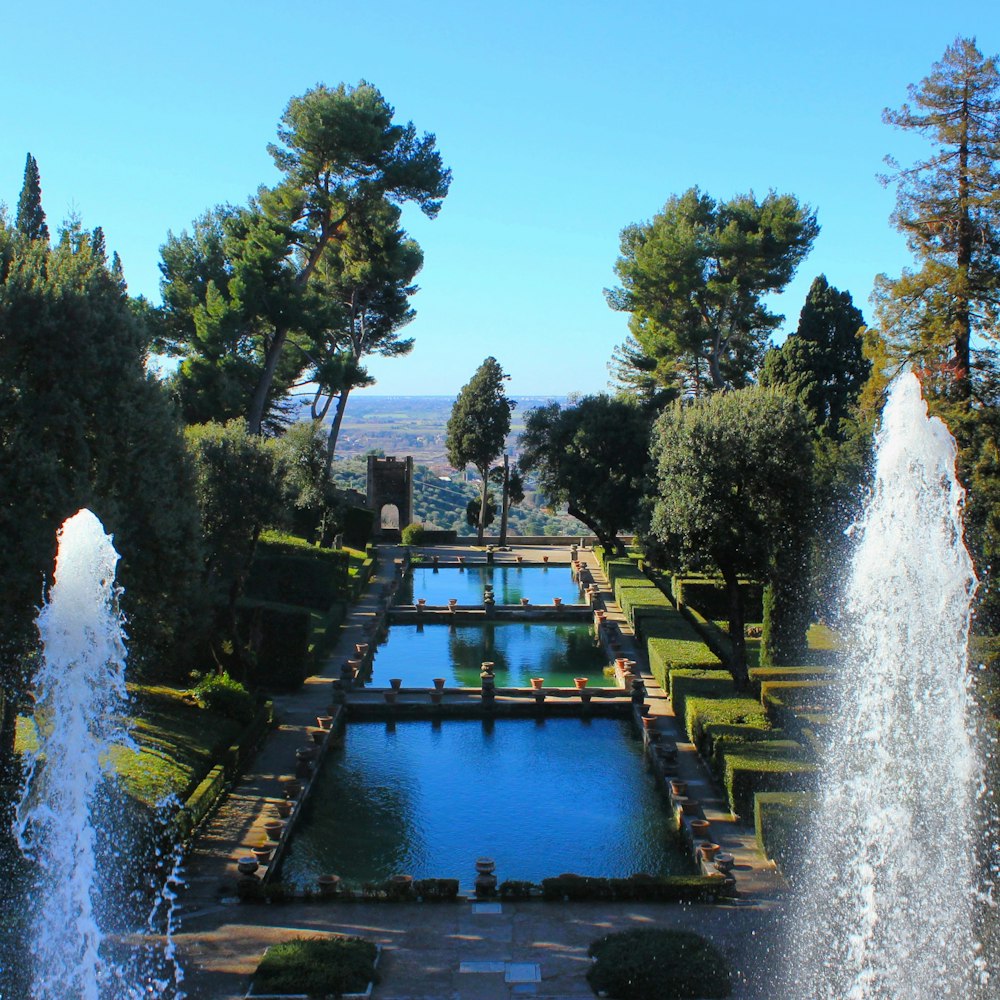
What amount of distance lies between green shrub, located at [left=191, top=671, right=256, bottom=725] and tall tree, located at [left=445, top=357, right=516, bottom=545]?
30.0 meters

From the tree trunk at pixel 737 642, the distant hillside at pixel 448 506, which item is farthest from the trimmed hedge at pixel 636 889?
the distant hillside at pixel 448 506

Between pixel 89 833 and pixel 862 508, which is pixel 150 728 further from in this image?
pixel 862 508

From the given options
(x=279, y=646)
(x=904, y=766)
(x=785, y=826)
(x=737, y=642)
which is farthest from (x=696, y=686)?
(x=904, y=766)

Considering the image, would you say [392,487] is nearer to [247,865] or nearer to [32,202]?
[32,202]

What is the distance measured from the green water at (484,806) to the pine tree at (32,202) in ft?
49.4

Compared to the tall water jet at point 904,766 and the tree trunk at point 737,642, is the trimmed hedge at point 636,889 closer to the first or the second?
the tall water jet at point 904,766

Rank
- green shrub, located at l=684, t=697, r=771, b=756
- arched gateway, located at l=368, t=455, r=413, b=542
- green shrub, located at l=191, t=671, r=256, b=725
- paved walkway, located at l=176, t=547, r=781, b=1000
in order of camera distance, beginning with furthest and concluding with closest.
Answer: arched gateway, located at l=368, t=455, r=413, b=542 < green shrub, located at l=191, t=671, r=256, b=725 < green shrub, located at l=684, t=697, r=771, b=756 < paved walkway, located at l=176, t=547, r=781, b=1000

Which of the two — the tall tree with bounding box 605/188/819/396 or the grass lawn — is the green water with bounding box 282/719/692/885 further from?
the tall tree with bounding box 605/188/819/396

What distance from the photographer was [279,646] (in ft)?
76.7

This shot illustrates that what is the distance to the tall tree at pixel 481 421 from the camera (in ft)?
160

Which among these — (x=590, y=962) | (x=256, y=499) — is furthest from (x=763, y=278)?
(x=590, y=962)

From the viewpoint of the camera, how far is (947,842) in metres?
11.9

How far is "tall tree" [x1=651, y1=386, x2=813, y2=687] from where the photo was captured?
21656mm

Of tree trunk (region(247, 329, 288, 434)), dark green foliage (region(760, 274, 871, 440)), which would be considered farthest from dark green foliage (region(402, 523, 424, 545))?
dark green foliage (region(760, 274, 871, 440))
